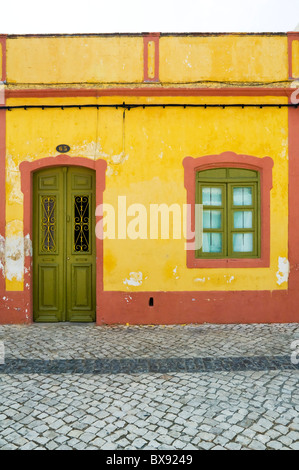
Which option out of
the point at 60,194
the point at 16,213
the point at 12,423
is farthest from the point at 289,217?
the point at 12,423

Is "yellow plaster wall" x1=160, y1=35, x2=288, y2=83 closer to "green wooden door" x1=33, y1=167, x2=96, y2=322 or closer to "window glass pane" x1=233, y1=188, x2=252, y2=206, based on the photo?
"window glass pane" x1=233, y1=188, x2=252, y2=206

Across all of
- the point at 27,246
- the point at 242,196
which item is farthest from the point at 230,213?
the point at 27,246

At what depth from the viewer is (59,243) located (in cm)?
695

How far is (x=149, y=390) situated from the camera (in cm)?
398

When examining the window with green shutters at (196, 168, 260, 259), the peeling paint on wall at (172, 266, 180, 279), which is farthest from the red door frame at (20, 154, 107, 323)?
the window with green shutters at (196, 168, 260, 259)

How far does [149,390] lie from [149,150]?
4213 millimetres

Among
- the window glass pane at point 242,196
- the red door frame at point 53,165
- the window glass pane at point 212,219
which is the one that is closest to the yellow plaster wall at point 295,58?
the window glass pane at point 242,196

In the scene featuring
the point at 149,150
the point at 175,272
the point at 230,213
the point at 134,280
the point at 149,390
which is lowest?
the point at 149,390

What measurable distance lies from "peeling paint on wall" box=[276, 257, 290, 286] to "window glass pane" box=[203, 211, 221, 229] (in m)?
1.29

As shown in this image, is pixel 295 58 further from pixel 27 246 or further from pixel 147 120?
pixel 27 246

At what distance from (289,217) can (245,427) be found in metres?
4.45

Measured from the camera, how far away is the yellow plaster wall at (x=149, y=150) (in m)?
6.74

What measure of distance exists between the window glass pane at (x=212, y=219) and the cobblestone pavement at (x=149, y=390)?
6.27ft

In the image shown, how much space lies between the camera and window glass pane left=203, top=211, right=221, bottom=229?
6922mm
